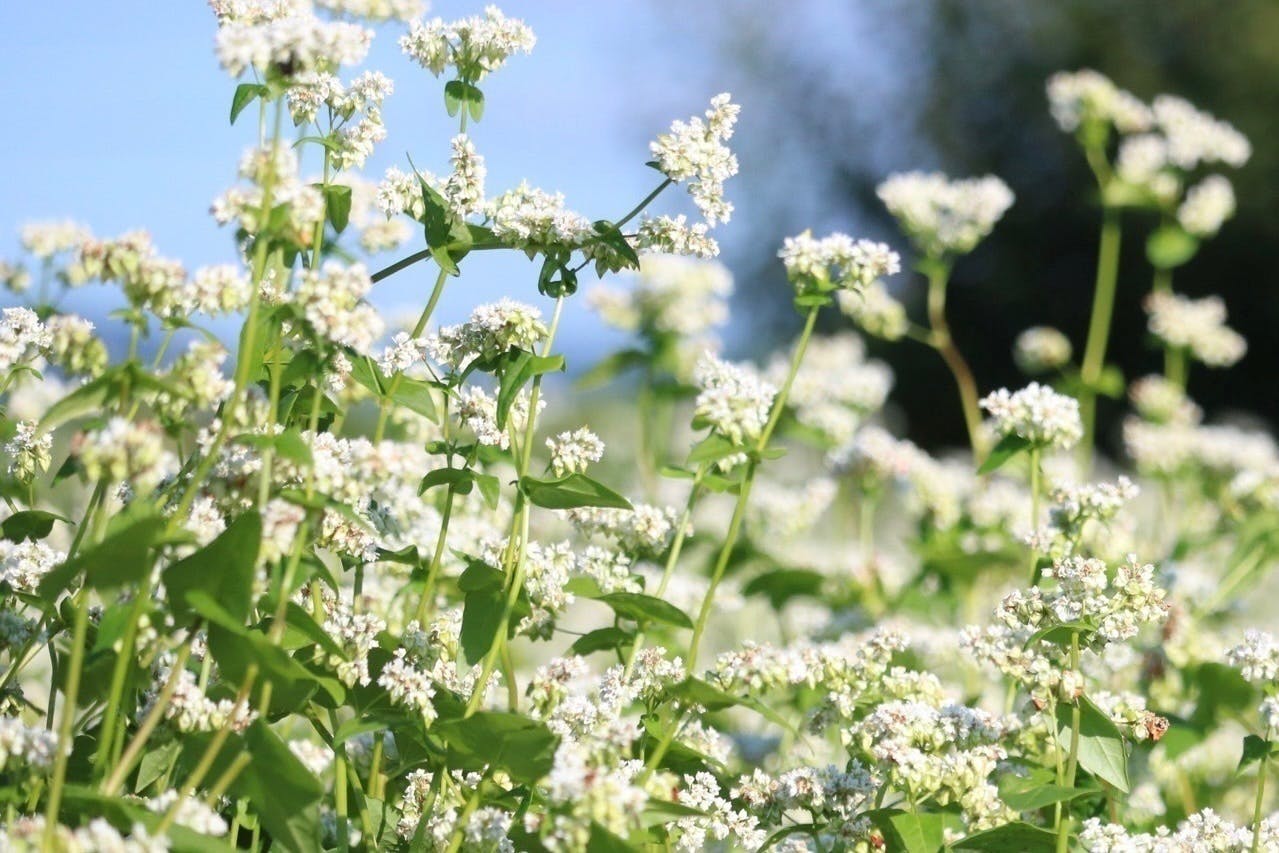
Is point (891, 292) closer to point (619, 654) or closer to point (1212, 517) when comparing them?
point (1212, 517)

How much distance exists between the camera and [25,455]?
177 centimetres

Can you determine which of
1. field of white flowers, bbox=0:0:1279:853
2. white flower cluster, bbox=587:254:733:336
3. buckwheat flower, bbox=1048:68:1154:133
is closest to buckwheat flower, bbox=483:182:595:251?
field of white flowers, bbox=0:0:1279:853

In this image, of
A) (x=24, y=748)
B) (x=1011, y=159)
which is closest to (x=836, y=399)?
(x=24, y=748)

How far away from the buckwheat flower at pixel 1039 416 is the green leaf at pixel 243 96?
103cm

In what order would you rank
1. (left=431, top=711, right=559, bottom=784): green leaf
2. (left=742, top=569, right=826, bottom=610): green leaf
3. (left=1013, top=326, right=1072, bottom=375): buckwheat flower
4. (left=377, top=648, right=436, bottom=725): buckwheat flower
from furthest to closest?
(left=1013, top=326, right=1072, bottom=375): buckwheat flower → (left=742, top=569, right=826, bottom=610): green leaf → (left=377, top=648, right=436, bottom=725): buckwheat flower → (left=431, top=711, right=559, bottom=784): green leaf

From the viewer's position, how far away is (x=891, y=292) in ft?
48.2

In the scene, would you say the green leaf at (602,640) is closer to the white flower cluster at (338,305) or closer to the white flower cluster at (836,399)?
the white flower cluster at (338,305)

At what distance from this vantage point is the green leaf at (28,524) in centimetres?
164

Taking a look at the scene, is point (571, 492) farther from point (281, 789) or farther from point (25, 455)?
point (25, 455)

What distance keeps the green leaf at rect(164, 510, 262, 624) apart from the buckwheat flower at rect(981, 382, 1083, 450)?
1.10 metres

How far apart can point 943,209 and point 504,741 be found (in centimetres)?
278

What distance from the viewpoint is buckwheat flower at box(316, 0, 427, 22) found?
1758 millimetres

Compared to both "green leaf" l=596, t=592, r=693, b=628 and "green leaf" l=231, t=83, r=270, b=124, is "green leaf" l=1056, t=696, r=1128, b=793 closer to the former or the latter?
"green leaf" l=596, t=592, r=693, b=628

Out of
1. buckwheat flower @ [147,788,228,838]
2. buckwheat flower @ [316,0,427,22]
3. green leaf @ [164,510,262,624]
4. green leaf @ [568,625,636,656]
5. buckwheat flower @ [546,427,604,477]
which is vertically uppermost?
buckwheat flower @ [316,0,427,22]
